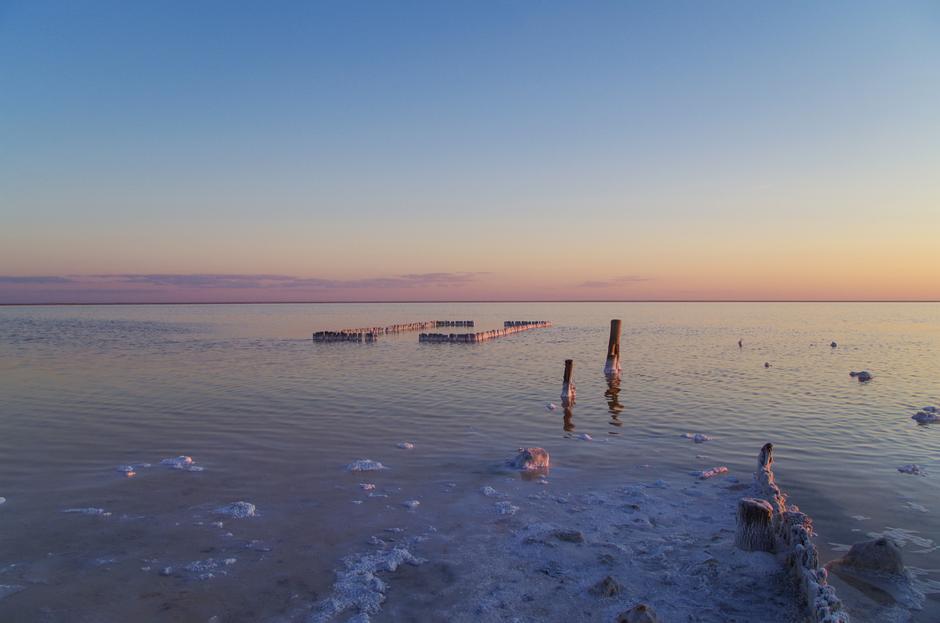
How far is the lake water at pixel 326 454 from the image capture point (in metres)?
8.13

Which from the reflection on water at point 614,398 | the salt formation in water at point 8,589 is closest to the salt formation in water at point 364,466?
the salt formation in water at point 8,589

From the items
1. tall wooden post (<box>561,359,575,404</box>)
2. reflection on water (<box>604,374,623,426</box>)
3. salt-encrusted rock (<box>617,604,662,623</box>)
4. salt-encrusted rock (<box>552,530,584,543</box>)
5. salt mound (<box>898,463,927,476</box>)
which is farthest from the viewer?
tall wooden post (<box>561,359,575,404</box>)

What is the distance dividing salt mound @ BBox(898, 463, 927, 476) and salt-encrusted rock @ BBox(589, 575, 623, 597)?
997cm

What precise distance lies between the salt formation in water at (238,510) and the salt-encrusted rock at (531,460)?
5.65 metres

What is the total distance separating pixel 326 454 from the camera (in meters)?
14.4

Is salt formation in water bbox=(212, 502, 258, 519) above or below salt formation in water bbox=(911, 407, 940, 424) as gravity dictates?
below

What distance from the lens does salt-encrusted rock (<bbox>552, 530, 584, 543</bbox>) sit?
29.9 ft

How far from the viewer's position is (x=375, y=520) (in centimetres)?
1001

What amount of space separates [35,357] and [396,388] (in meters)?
26.8

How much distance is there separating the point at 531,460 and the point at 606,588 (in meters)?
5.80

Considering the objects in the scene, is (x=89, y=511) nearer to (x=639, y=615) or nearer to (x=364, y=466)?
(x=364, y=466)

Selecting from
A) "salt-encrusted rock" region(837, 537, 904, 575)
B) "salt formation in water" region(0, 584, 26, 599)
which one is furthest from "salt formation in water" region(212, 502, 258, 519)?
"salt-encrusted rock" region(837, 537, 904, 575)

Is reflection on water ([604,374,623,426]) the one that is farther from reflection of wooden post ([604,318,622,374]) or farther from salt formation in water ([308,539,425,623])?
salt formation in water ([308,539,425,623])

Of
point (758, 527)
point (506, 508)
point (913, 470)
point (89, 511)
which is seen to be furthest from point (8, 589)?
point (913, 470)
